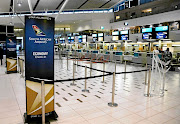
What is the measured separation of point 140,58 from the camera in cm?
1271

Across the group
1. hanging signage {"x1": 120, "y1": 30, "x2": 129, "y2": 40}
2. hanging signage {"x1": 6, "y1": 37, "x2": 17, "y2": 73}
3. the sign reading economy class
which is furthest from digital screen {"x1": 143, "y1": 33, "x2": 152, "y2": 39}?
the sign reading economy class

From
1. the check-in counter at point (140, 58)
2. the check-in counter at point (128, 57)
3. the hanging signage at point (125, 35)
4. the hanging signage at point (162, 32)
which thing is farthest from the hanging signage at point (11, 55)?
the hanging signage at point (125, 35)

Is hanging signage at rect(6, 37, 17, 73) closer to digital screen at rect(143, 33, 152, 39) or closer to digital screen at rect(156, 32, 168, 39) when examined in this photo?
digital screen at rect(143, 33, 152, 39)

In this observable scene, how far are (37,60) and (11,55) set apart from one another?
6215 mm

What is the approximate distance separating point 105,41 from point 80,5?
298 inches

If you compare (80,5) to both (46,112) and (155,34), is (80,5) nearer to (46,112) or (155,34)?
(155,34)

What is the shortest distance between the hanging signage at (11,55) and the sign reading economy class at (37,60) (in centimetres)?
609

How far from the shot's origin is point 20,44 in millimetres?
33906

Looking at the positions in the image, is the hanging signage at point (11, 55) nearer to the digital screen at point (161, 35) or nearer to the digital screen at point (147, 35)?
the digital screen at point (147, 35)

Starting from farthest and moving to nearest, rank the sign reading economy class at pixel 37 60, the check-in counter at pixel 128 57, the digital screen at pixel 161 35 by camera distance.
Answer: the check-in counter at pixel 128 57, the digital screen at pixel 161 35, the sign reading economy class at pixel 37 60

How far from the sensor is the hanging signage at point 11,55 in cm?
809

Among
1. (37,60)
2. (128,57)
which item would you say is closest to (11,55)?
(37,60)

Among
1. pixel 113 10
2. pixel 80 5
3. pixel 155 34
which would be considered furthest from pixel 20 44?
pixel 155 34

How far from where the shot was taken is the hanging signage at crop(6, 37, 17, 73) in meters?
8.09
